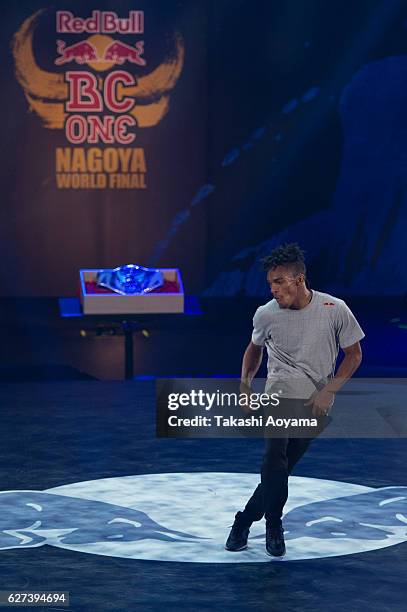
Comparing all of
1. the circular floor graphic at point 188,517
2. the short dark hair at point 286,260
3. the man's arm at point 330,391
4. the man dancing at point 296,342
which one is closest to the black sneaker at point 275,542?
the circular floor graphic at point 188,517

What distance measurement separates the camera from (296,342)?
5352mm

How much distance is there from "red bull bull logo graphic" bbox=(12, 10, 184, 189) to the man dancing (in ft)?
31.0

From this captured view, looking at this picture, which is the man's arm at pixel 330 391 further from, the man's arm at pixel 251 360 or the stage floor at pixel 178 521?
the stage floor at pixel 178 521

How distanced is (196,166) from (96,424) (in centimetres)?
611

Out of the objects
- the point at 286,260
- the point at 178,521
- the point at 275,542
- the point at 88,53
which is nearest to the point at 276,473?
the point at 275,542

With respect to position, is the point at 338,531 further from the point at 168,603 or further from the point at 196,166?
the point at 196,166

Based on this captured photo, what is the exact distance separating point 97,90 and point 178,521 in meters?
8.98

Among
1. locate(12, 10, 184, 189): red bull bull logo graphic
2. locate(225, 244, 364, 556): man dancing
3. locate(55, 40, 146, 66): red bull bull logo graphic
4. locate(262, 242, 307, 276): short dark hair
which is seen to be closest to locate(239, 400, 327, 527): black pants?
locate(225, 244, 364, 556): man dancing

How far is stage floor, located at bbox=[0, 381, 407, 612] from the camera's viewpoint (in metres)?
5.21

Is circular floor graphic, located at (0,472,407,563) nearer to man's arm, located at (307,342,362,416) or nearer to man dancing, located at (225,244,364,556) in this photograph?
man dancing, located at (225,244,364,556)

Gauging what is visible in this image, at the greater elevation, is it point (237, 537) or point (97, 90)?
point (97, 90)

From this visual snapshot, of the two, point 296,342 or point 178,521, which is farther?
point 178,521

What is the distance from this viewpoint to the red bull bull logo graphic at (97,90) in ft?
47.5

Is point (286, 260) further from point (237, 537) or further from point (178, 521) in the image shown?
point (178, 521)
